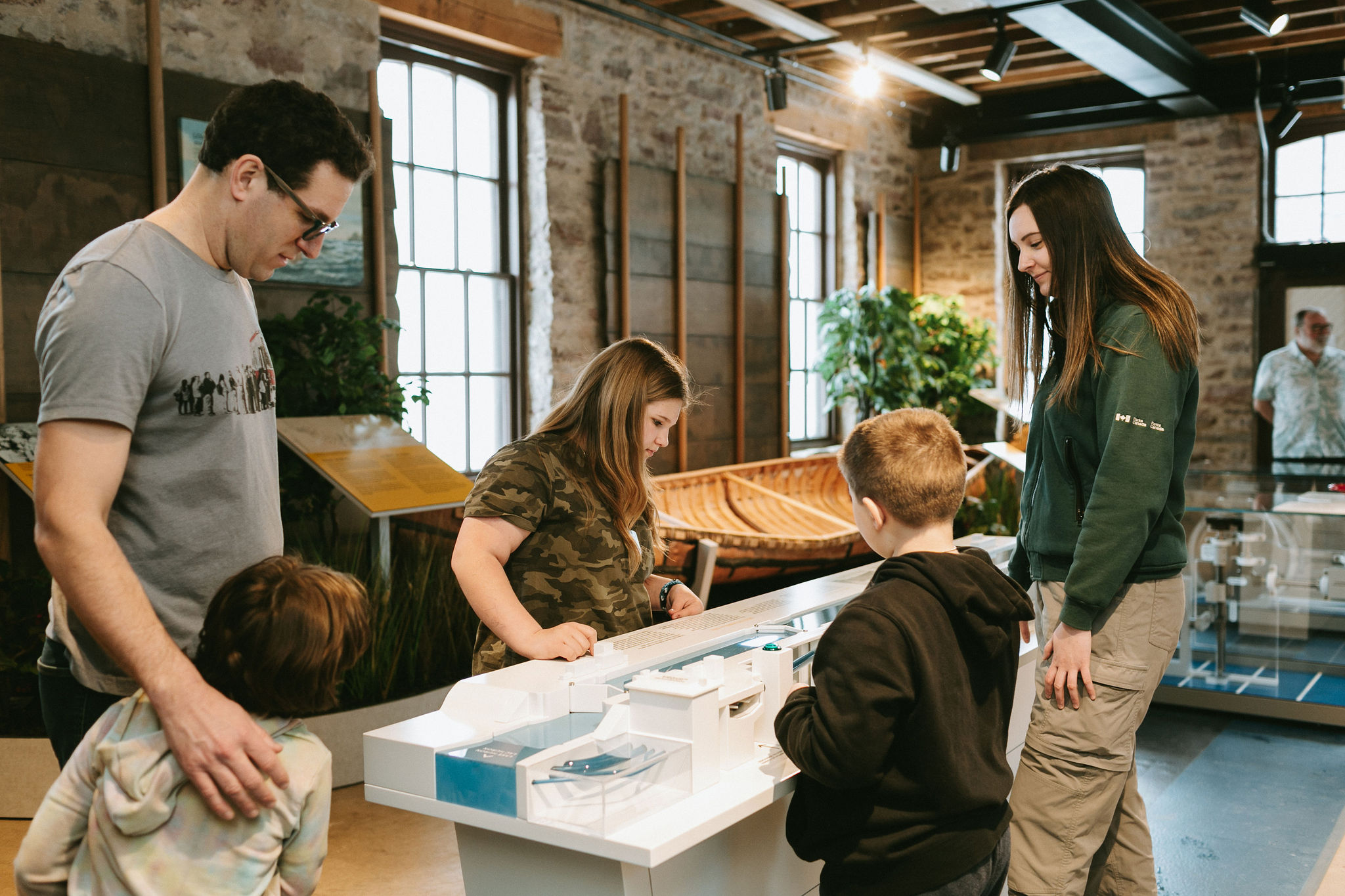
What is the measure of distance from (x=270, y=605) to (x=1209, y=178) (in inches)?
369

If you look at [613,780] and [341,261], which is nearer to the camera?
[613,780]

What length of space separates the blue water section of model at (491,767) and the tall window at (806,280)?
24.6 ft

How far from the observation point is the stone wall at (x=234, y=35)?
438 cm

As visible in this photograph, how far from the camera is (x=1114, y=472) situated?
6.58ft

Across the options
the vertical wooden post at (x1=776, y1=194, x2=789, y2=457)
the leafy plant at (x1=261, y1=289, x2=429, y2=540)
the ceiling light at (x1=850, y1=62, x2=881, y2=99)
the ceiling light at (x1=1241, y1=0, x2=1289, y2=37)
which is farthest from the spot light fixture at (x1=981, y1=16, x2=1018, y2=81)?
the leafy plant at (x1=261, y1=289, x2=429, y2=540)

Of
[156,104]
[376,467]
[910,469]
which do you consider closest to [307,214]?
[910,469]

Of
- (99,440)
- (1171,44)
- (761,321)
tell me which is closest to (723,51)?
(761,321)

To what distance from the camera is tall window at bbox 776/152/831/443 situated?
919 centimetres

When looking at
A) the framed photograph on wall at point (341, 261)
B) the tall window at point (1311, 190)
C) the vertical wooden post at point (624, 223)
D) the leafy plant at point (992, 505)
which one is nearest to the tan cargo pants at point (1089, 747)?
the framed photograph on wall at point (341, 261)

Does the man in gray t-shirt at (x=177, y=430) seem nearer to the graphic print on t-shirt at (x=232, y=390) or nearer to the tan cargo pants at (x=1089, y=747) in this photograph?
the graphic print on t-shirt at (x=232, y=390)

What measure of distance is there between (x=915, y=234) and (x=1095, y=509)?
863cm

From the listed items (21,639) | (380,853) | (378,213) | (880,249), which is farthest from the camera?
(880,249)

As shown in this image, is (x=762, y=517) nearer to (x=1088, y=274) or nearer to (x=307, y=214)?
(x=1088, y=274)

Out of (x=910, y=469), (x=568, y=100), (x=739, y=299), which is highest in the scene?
(x=568, y=100)
